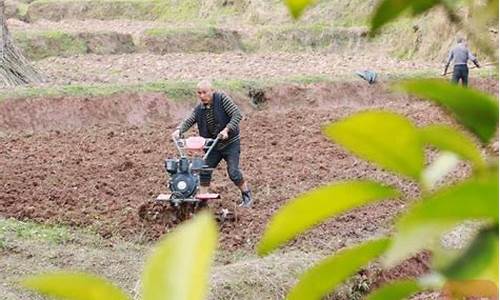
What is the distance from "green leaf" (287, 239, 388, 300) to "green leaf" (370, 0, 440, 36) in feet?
0.38

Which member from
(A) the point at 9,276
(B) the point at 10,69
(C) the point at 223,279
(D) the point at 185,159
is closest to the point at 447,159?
(C) the point at 223,279

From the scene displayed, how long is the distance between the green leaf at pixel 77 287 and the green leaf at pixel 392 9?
197 millimetres

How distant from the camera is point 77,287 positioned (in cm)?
50

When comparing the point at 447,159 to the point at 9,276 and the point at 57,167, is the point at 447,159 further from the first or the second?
the point at 57,167

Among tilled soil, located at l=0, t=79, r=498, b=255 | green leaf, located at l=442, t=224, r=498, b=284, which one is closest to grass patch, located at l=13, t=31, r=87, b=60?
tilled soil, located at l=0, t=79, r=498, b=255

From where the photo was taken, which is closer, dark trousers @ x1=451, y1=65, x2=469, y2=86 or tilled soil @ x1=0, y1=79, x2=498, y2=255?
tilled soil @ x1=0, y1=79, x2=498, y2=255

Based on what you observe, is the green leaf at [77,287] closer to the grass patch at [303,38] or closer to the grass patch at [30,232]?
the grass patch at [30,232]

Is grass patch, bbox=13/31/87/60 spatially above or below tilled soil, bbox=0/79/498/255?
below

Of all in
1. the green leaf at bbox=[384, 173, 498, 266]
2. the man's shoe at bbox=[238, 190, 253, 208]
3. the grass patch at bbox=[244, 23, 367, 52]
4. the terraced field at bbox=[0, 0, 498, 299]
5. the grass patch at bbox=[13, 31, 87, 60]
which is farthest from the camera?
the grass patch at bbox=[244, 23, 367, 52]

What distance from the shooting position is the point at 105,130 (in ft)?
39.3

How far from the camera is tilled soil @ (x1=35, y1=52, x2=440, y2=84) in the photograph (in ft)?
54.4

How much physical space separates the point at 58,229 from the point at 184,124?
1.11 meters

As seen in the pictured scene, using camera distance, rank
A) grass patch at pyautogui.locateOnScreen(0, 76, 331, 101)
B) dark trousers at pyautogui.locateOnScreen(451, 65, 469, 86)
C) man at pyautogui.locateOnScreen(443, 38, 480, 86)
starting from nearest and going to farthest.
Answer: grass patch at pyautogui.locateOnScreen(0, 76, 331, 101)
dark trousers at pyautogui.locateOnScreen(451, 65, 469, 86)
man at pyautogui.locateOnScreen(443, 38, 480, 86)

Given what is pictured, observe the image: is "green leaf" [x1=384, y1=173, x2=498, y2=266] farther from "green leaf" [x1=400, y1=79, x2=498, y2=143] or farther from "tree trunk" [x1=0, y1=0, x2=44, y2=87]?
"tree trunk" [x1=0, y1=0, x2=44, y2=87]
